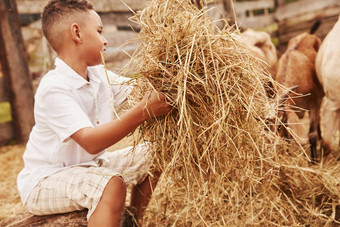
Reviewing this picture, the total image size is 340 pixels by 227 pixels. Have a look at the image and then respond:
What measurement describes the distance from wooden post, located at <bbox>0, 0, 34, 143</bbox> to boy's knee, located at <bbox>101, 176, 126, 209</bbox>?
4.31 m

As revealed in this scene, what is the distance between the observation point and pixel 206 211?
2855mm

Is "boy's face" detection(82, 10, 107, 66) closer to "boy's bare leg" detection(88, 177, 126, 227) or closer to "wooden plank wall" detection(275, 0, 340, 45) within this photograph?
"boy's bare leg" detection(88, 177, 126, 227)

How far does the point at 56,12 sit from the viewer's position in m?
2.53

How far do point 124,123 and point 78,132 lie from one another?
299 millimetres

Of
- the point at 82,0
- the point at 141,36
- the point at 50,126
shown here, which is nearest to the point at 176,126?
the point at 141,36

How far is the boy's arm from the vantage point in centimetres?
204

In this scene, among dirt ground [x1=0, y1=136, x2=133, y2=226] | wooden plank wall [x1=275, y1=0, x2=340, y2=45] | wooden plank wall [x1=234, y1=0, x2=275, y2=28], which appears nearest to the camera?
dirt ground [x1=0, y1=136, x2=133, y2=226]

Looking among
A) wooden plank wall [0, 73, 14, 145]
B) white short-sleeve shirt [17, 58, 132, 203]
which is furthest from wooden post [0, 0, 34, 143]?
white short-sleeve shirt [17, 58, 132, 203]

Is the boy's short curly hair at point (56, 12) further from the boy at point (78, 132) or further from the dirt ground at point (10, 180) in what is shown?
the dirt ground at point (10, 180)

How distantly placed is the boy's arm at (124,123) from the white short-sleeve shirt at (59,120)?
10cm

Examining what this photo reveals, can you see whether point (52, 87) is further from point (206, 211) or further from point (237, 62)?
point (206, 211)

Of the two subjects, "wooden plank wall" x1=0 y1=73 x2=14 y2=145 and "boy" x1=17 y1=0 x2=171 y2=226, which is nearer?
"boy" x1=17 y1=0 x2=171 y2=226

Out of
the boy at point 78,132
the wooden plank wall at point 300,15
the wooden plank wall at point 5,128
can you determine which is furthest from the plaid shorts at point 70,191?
the wooden plank wall at point 300,15

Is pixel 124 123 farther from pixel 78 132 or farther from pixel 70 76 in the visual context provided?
pixel 70 76
